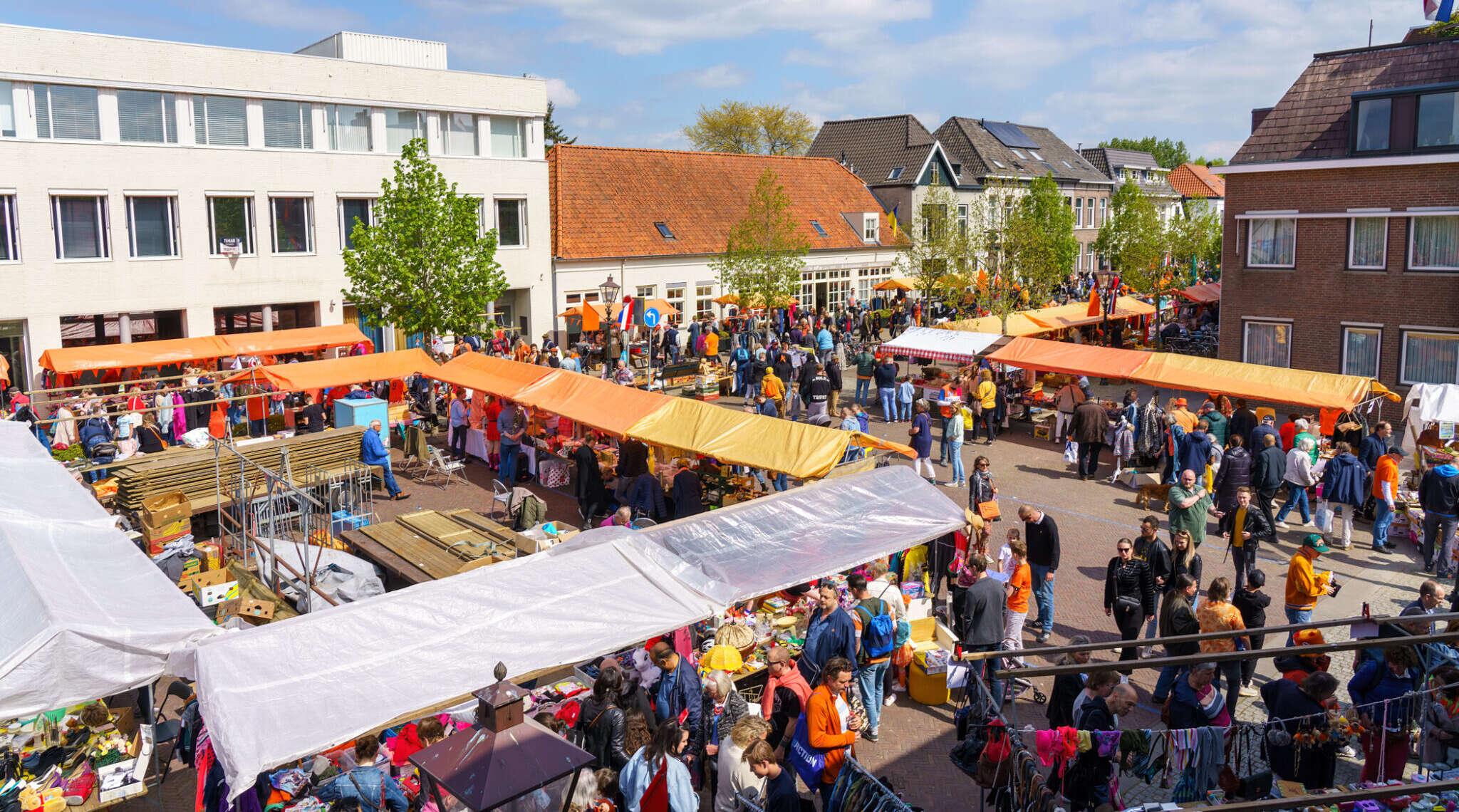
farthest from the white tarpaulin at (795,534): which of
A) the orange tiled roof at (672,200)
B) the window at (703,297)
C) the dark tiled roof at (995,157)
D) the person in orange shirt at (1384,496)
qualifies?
the dark tiled roof at (995,157)

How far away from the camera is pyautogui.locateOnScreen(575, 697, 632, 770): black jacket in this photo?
8039 mm

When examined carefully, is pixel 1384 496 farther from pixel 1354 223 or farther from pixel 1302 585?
pixel 1354 223

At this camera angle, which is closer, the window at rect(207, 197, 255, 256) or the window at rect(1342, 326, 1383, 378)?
the window at rect(1342, 326, 1383, 378)

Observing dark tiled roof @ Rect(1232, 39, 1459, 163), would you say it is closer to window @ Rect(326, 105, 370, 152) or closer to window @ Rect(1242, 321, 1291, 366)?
window @ Rect(1242, 321, 1291, 366)

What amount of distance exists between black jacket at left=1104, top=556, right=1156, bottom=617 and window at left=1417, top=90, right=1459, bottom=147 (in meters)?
16.9

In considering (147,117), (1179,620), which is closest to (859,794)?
(1179,620)

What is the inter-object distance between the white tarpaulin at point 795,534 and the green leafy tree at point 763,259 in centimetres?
2014

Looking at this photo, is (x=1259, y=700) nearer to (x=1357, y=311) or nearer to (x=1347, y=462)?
(x=1347, y=462)

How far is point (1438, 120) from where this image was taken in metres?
21.8

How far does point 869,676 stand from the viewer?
9516 millimetres

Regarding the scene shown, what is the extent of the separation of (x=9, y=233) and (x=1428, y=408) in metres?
30.4

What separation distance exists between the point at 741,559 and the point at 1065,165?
55391mm

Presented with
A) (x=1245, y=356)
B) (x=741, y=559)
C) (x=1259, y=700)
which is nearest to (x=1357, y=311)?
(x=1245, y=356)

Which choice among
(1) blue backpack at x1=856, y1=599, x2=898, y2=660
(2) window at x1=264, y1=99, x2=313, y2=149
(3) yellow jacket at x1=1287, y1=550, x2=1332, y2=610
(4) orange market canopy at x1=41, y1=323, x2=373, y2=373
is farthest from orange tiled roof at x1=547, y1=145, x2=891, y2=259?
(1) blue backpack at x1=856, y1=599, x2=898, y2=660
